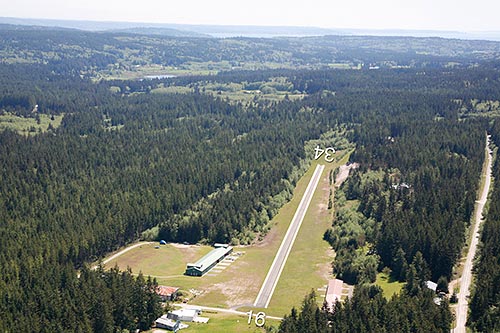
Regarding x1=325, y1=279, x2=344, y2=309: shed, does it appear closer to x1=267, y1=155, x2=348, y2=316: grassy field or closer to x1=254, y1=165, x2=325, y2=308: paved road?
x1=267, y1=155, x2=348, y2=316: grassy field

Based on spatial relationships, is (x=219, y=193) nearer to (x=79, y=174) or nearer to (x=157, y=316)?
(x=79, y=174)

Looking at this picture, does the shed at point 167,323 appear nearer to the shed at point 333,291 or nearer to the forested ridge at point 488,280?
the shed at point 333,291

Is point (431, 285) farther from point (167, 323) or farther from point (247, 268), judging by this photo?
point (167, 323)

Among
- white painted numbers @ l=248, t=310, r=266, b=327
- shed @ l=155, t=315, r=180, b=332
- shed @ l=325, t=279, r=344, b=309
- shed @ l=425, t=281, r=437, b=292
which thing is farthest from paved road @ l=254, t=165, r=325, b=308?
shed @ l=425, t=281, r=437, b=292

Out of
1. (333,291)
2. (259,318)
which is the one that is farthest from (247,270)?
(259,318)

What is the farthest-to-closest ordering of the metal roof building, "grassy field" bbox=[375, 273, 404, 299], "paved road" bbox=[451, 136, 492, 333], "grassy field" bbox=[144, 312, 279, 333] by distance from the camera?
the metal roof building
"grassy field" bbox=[375, 273, 404, 299]
"grassy field" bbox=[144, 312, 279, 333]
"paved road" bbox=[451, 136, 492, 333]

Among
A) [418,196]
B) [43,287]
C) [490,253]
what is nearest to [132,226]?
[43,287]
